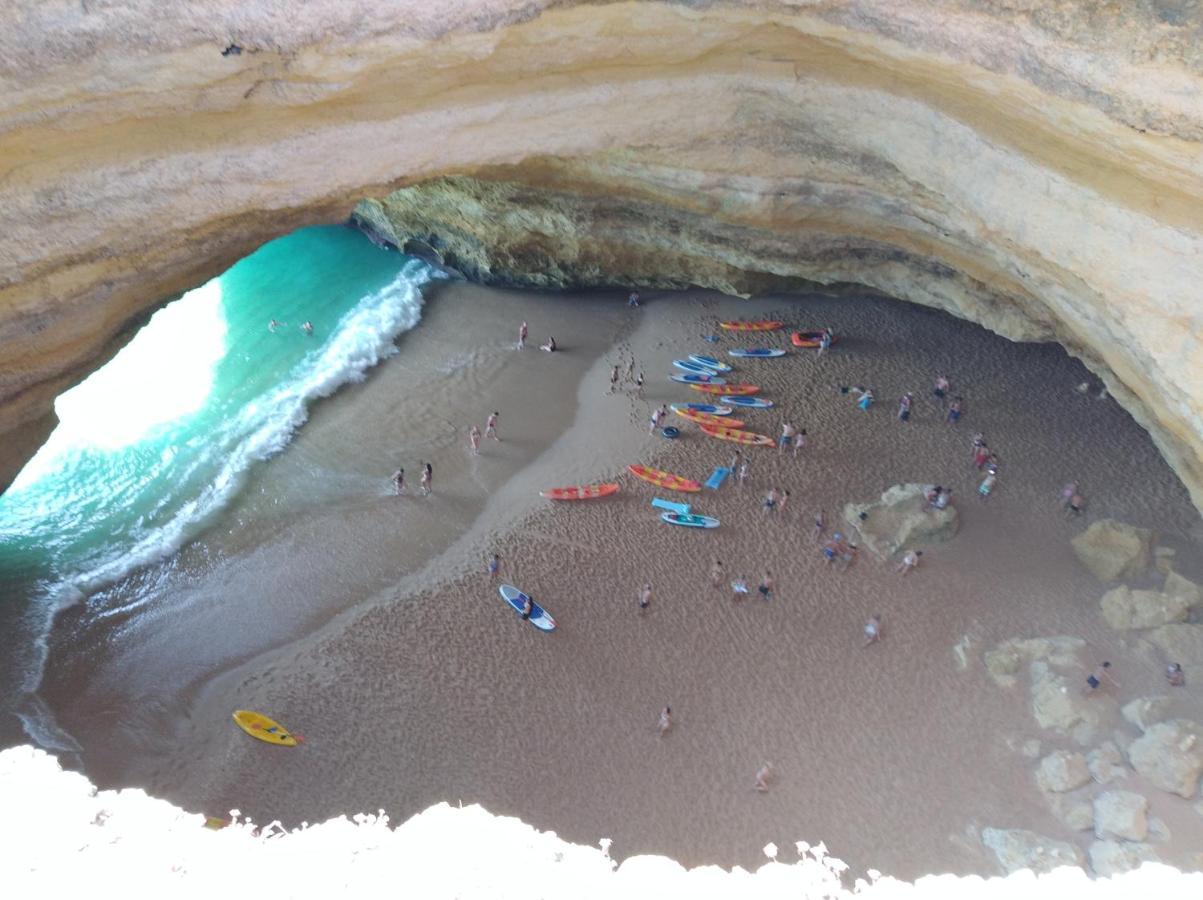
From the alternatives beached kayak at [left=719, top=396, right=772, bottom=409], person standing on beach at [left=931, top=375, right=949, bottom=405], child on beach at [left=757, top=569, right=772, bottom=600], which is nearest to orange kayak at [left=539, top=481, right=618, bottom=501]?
child on beach at [left=757, top=569, right=772, bottom=600]

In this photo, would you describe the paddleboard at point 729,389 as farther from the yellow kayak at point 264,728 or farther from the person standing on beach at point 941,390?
the yellow kayak at point 264,728

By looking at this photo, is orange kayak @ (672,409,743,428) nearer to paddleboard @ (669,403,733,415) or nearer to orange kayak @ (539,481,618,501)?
paddleboard @ (669,403,733,415)

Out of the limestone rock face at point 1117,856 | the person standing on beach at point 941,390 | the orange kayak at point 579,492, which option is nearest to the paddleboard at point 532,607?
the orange kayak at point 579,492

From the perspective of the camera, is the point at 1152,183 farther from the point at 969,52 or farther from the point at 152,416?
the point at 152,416

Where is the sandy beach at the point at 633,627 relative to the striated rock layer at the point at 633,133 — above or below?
below

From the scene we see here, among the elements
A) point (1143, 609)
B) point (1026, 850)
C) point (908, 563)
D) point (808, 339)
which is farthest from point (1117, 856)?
point (808, 339)

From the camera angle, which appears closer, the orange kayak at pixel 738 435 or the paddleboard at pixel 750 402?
the orange kayak at pixel 738 435
